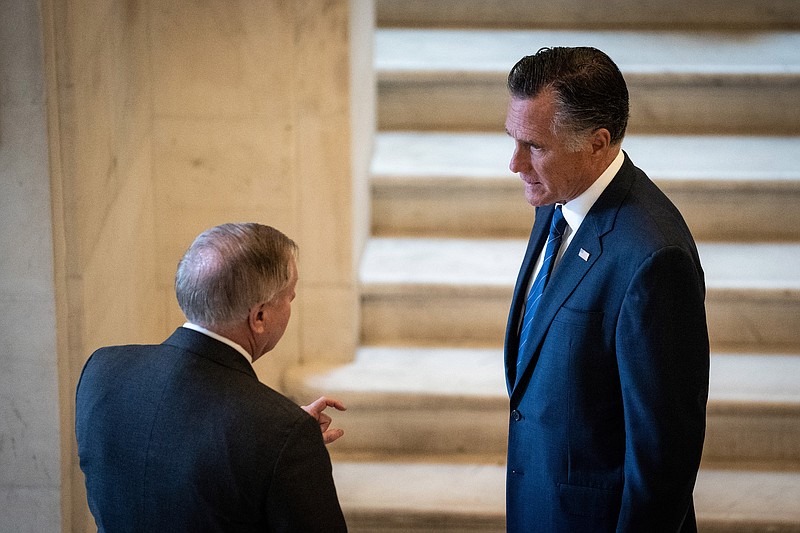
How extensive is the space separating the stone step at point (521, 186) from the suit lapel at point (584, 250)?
1.65 metres

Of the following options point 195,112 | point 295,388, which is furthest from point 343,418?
point 195,112

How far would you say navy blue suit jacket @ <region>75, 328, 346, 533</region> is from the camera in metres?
1.57

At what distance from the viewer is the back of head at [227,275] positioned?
1.66m

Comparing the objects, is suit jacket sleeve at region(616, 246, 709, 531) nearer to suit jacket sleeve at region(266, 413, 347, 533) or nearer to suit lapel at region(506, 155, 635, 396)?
suit lapel at region(506, 155, 635, 396)

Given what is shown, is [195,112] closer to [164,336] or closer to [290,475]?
[164,336]

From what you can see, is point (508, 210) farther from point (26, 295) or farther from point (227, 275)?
point (227, 275)

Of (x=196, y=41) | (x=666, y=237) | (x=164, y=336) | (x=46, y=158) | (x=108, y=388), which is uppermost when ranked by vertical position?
(x=196, y=41)

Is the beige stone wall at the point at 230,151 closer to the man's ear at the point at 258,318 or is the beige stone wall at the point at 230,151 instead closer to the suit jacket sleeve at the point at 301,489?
the man's ear at the point at 258,318

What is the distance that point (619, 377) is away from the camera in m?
2.00

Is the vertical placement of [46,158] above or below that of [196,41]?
below

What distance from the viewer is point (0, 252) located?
2688mm

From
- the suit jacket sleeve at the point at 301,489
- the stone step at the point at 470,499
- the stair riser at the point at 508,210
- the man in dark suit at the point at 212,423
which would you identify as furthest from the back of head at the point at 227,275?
the stair riser at the point at 508,210

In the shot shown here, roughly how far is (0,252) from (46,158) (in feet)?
0.96

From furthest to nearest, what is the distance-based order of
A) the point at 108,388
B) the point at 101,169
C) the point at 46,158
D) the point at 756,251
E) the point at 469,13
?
the point at 469,13
the point at 756,251
the point at 101,169
the point at 46,158
the point at 108,388
